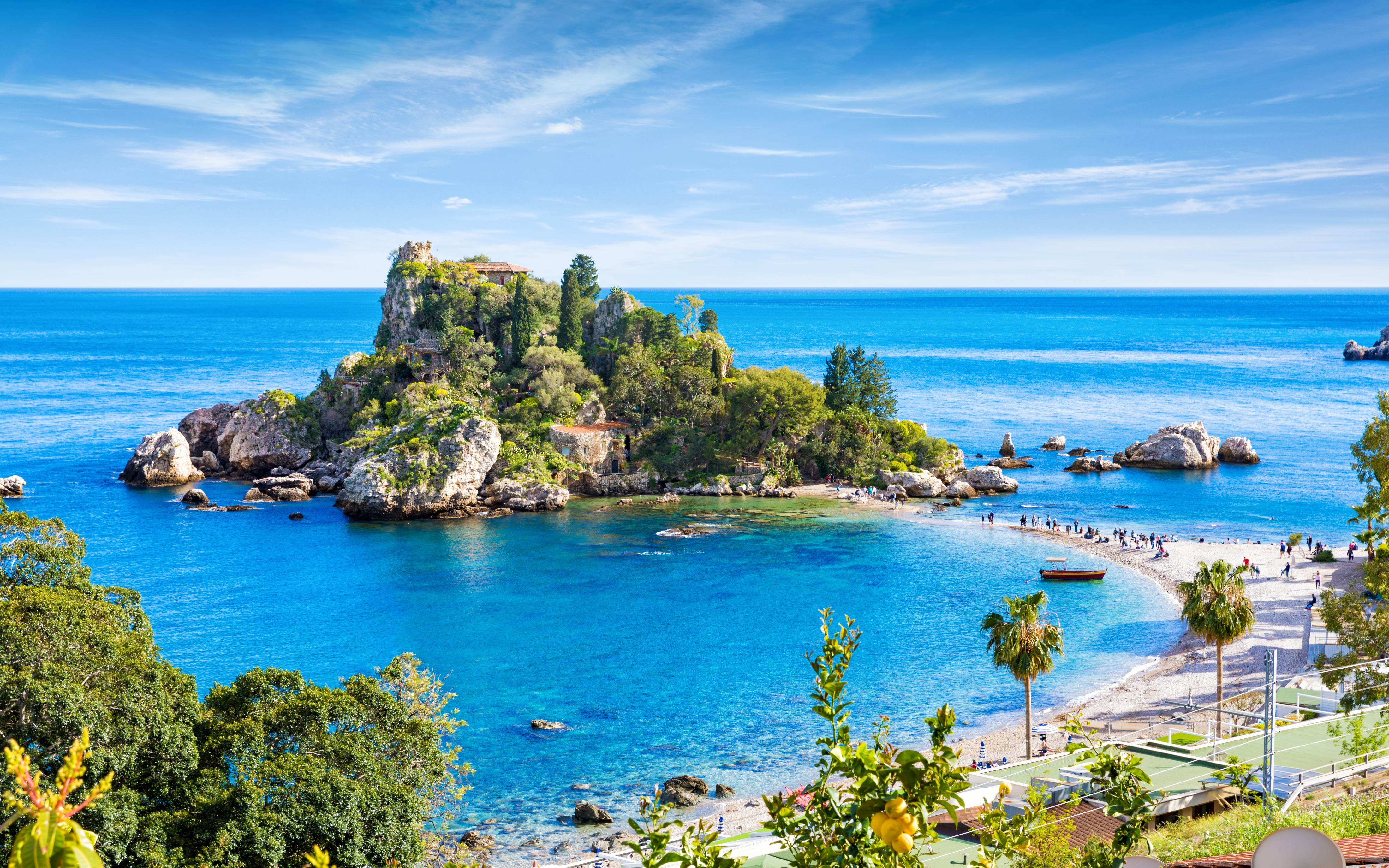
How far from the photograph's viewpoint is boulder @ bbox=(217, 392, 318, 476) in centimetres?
9162

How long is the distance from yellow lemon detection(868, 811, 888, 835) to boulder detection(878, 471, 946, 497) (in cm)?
8175

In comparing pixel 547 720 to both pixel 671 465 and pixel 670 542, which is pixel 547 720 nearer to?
pixel 670 542

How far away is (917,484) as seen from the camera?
3398 inches

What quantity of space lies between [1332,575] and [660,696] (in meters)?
42.0

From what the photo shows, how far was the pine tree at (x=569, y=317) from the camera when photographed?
96.6 m

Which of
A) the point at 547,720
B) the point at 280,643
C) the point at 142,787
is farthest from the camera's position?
the point at 280,643

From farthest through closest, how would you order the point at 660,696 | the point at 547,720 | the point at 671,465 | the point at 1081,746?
the point at 671,465 → the point at 660,696 → the point at 547,720 → the point at 1081,746

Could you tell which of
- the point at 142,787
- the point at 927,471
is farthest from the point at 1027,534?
the point at 142,787

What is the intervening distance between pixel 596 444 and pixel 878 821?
271 feet

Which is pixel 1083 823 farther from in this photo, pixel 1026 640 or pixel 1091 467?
pixel 1091 467

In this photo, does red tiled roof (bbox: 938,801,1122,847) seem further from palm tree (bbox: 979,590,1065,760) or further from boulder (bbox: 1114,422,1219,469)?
boulder (bbox: 1114,422,1219,469)

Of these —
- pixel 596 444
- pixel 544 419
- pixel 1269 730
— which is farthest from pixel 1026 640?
pixel 544 419

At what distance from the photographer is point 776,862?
23.0 m

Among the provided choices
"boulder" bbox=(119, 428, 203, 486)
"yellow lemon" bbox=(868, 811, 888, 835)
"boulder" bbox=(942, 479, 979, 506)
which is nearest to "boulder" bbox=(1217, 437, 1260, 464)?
"boulder" bbox=(942, 479, 979, 506)
